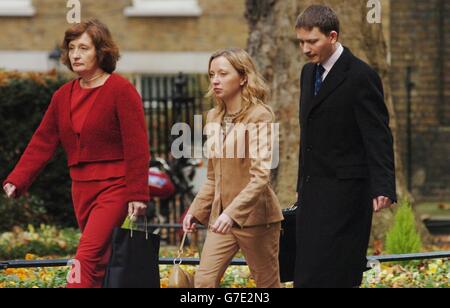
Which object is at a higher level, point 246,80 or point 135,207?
point 246,80

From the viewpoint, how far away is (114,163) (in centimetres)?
743

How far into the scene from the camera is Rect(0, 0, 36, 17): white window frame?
22.7m

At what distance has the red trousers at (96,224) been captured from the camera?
7273mm

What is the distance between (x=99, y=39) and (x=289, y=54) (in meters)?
5.23

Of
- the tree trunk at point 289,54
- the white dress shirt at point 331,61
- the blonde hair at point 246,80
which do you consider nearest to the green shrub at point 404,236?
the tree trunk at point 289,54

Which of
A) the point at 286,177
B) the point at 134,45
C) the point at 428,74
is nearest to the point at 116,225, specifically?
the point at 286,177

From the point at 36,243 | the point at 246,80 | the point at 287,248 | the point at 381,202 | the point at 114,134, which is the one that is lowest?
the point at 36,243

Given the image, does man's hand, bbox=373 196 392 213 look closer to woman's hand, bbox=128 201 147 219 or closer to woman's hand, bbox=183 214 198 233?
woman's hand, bbox=183 214 198 233

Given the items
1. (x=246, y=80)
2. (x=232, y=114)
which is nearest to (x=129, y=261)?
(x=232, y=114)

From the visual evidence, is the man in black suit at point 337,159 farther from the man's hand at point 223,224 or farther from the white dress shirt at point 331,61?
the man's hand at point 223,224

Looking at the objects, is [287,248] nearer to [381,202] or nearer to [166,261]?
[381,202]

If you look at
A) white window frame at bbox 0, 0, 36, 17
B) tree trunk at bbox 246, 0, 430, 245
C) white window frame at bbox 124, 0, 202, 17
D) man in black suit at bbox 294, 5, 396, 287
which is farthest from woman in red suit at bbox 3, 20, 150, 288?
white window frame at bbox 0, 0, 36, 17

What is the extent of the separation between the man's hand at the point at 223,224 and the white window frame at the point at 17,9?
16148 mm

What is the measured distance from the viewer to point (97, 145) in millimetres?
7414
